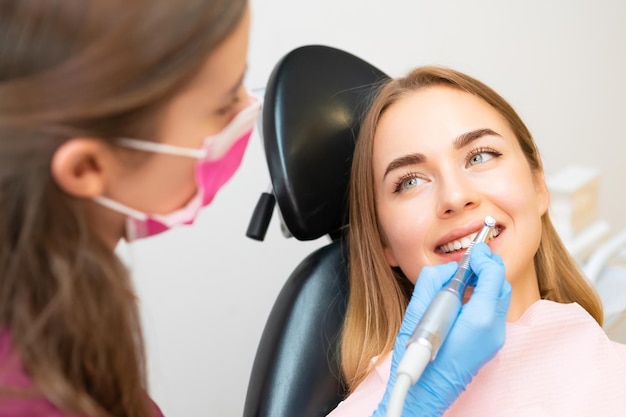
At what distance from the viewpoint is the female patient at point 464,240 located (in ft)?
3.64

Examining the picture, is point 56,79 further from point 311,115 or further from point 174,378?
Answer: point 174,378

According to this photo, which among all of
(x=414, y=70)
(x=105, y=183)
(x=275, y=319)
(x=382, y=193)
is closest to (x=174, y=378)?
(x=275, y=319)

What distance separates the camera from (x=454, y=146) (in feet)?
3.93

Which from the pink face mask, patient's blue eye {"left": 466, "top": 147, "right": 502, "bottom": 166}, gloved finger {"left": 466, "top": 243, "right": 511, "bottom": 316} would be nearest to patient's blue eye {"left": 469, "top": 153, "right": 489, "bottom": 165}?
patient's blue eye {"left": 466, "top": 147, "right": 502, "bottom": 166}

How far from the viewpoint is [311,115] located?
4.04 feet

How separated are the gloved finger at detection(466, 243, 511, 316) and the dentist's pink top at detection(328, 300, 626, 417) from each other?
0.51ft

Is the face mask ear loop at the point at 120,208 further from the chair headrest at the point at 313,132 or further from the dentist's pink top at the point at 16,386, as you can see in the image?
the chair headrest at the point at 313,132

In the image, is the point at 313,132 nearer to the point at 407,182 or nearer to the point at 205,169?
the point at 407,182

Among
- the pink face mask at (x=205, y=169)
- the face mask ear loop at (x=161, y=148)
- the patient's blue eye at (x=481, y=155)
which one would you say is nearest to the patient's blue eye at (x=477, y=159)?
the patient's blue eye at (x=481, y=155)

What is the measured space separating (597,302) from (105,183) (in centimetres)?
104

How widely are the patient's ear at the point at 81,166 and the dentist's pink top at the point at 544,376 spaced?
64 cm

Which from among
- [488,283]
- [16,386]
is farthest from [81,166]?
[488,283]

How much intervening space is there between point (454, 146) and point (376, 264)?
0.87 ft

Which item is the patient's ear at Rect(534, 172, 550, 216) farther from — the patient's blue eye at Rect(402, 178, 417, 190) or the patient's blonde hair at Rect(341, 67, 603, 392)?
the patient's blue eye at Rect(402, 178, 417, 190)
